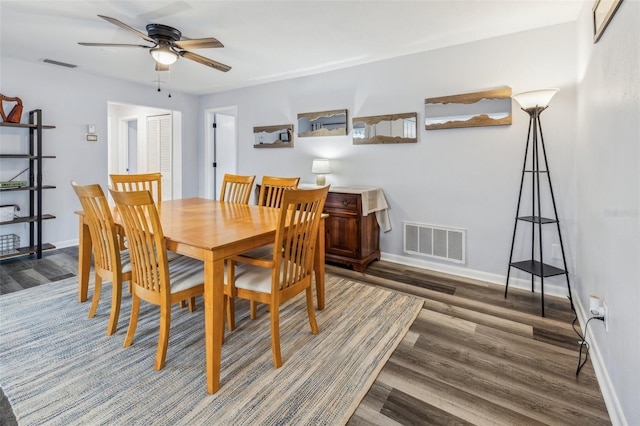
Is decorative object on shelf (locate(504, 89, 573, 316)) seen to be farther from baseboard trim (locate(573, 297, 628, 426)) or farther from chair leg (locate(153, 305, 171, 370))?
chair leg (locate(153, 305, 171, 370))

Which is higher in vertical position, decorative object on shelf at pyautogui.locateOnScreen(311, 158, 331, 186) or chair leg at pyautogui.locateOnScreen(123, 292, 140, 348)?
decorative object on shelf at pyautogui.locateOnScreen(311, 158, 331, 186)

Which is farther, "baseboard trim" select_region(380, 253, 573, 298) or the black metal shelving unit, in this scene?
the black metal shelving unit

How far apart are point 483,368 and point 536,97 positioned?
6.55ft

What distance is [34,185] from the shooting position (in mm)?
3891

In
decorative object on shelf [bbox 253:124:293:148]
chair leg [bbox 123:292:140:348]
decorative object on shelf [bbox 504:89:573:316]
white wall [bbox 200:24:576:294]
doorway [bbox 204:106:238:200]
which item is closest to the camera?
chair leg [bbox 123:292:140:348]

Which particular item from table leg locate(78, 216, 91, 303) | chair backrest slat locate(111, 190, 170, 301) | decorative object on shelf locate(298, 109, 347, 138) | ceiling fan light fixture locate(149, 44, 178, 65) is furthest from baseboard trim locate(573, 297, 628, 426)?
ceiling fan light fixture locate(149, 44, 178, 65)

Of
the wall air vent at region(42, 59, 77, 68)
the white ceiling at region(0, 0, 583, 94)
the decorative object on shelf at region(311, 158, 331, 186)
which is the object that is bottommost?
the decorative object on shelf at region(311, 158, 331, 186)

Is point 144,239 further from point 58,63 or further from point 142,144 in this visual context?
point 142,144

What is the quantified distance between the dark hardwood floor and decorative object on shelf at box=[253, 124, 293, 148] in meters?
2.57

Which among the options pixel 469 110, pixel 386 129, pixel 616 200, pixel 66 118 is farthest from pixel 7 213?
pixel 616 200

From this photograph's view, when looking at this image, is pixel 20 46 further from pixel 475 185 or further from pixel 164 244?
pixel 475 185

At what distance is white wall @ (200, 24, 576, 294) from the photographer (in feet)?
9.09

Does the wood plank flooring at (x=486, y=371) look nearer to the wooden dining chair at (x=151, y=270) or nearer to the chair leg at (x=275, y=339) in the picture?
the chair leg at (x=275, y=339)

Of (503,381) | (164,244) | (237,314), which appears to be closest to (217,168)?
(237,314)
